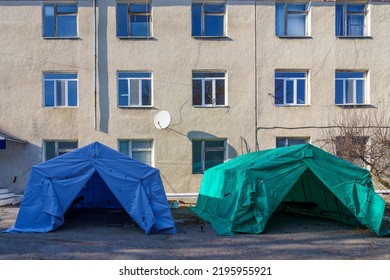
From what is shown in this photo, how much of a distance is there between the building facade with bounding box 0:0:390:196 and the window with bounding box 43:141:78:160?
0.12 ft

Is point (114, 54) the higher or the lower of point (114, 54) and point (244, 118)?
the higher

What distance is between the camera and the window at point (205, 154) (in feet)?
46.3

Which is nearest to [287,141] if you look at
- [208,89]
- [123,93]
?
[208,89]

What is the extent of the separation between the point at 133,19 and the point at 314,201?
9383mm

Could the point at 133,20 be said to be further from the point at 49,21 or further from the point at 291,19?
the point at 291,19

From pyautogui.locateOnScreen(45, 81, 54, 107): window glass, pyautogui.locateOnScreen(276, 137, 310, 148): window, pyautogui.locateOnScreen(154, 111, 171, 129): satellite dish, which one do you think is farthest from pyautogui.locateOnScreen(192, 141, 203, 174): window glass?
pyautogui.locateOnScreen(45, 81, 54, 107): window glass

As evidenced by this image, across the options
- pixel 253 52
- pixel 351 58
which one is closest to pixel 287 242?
pixel 253 52

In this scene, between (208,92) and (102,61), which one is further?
(208,92)

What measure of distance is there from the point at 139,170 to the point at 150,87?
589cm

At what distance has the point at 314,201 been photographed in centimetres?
1077

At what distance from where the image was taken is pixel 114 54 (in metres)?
13.9

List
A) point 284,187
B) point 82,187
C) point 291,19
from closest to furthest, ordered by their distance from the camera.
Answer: point 284,187 → point 82,187 → point 291,19

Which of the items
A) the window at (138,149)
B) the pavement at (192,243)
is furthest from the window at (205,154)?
the pavement at (192,243)

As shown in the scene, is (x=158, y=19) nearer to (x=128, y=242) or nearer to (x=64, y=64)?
(x=64, y=64)
